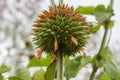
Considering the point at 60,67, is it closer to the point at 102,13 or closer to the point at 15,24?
the point at 102,13

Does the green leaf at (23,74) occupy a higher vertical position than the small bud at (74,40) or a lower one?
lower

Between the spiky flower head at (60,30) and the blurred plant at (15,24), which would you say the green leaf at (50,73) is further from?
the blurred plant at (15,24)

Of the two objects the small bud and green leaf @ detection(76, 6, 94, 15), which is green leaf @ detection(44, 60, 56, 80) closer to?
the small bud

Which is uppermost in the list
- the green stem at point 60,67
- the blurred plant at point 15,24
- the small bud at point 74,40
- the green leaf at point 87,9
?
the green leaf at point 87,9

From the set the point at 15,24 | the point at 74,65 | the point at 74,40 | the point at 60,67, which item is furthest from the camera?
the point at 15,24

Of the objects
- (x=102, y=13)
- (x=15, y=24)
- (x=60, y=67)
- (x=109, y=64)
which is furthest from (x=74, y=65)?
(x=15, y=24)

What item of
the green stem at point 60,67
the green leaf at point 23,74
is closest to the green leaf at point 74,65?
the green leaf at point 23,74

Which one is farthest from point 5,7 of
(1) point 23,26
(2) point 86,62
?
(2) point 86,62
